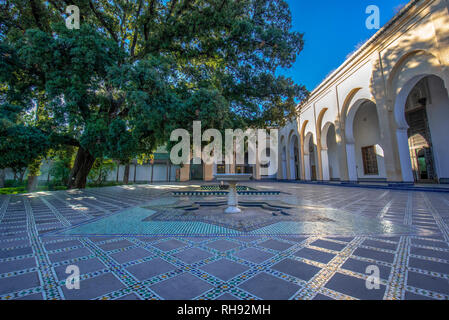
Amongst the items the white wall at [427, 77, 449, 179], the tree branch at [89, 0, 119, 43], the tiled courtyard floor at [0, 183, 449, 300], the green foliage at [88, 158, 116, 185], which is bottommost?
the tiled courtyard floor at [0, 183, 449, 300]

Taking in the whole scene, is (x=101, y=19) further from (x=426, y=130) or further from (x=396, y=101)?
(x=426, y=130)

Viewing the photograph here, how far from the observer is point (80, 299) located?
1294 mm

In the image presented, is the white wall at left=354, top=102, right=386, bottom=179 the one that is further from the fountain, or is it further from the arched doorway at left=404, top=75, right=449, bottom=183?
the fountain

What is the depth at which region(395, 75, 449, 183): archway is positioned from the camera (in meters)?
8.84

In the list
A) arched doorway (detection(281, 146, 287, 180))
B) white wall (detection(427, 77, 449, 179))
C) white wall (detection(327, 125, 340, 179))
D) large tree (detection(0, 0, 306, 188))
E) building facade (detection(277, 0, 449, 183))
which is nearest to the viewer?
large tree (detection(0, 0, 306, 188))

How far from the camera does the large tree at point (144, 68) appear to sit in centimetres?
655

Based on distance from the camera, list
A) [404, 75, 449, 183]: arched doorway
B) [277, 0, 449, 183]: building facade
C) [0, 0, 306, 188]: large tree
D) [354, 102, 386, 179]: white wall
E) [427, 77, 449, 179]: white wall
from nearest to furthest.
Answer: [0, 0, 306, 188]: large tree → [277, 0, 449, 183]: building facade → [427, 77, 449, 179]: white wall → [404, 75, 449, 183]: arched doorway → [354, 102, 386, 179]: white wall

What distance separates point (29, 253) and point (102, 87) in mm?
7674

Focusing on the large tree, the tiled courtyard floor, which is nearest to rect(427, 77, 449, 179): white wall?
the large tree

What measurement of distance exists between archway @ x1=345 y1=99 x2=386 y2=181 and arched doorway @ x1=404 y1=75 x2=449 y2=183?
5.91 ft

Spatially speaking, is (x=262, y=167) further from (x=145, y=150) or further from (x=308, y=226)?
(x=308, y=226)

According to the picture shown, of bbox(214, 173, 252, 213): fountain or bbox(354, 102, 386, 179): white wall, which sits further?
bbox(354, 102, 386, 179): white wall

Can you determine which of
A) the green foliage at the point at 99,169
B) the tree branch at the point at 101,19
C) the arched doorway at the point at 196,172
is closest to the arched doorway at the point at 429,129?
the tree branch at the point at 101,19

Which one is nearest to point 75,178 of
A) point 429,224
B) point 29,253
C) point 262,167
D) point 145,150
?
point 145,150
